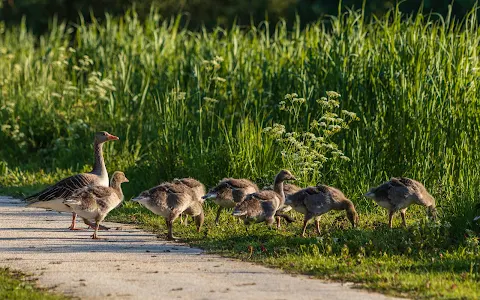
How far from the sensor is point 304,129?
1533 centimetres

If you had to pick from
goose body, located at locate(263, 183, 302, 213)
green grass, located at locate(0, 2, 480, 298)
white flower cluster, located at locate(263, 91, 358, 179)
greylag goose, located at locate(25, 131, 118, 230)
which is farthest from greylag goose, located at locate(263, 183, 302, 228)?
greylag goose, located at locate(25, 131, 118, 230)

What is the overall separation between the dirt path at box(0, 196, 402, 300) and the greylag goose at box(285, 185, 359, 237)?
54.5 inches

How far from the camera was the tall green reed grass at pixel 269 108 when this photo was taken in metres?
14.2

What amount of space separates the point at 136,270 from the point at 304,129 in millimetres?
6181

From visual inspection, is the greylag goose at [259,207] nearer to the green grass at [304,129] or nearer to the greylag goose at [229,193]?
the green grass at [304,129]

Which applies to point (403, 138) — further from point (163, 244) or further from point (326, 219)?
point (163, 244)

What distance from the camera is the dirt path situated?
28.5ft

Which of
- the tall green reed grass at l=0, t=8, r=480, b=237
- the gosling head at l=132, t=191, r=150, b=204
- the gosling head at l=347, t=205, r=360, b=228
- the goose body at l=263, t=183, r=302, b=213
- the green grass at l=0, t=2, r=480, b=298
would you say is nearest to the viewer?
the green grass at l=0, t=2, r=480, b=298

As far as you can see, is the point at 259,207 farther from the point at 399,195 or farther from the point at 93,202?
the point at 93,202

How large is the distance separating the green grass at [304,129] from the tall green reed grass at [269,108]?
0.03 m

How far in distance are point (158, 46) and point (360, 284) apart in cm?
1232

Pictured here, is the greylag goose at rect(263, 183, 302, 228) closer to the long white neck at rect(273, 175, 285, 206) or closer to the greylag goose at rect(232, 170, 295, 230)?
the long white neck at rect(273, 175, 285, 206)

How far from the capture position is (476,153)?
1374 cm

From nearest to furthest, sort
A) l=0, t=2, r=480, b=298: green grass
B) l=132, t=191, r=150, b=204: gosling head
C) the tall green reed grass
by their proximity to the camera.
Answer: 1. l=0, t=2, r=480, b=298: green grass
2. l=132, t=191, r=150, b=204: gosling head
3. the tall green reed grass
